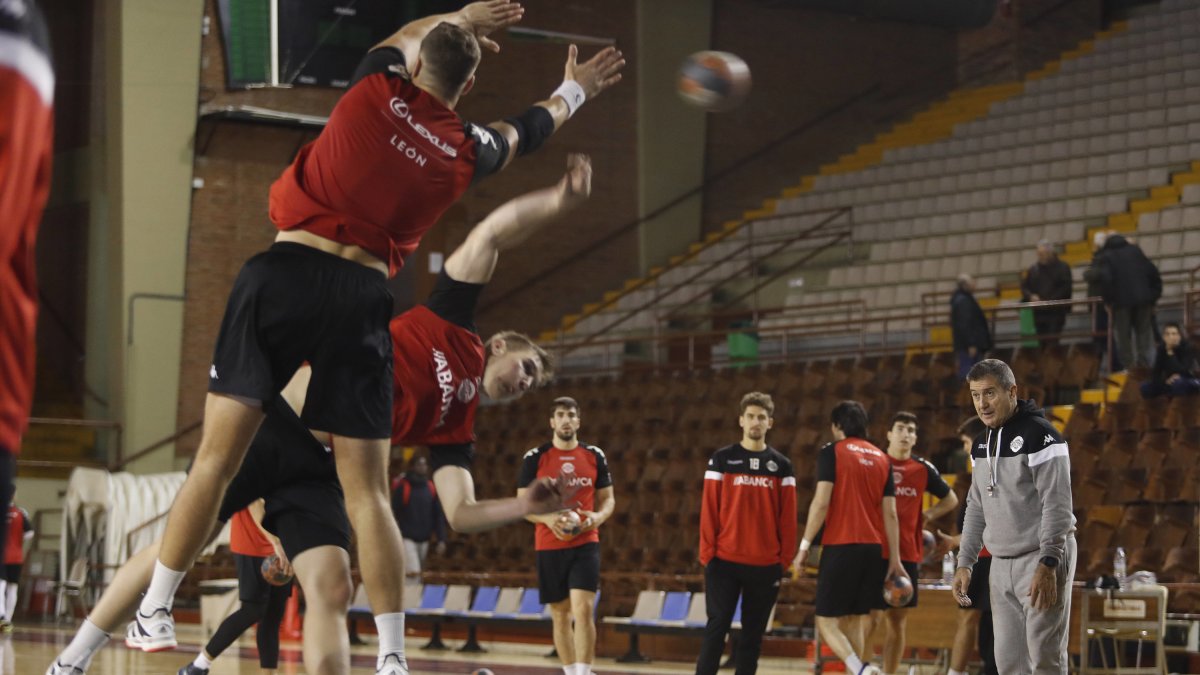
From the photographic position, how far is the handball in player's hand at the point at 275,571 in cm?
855

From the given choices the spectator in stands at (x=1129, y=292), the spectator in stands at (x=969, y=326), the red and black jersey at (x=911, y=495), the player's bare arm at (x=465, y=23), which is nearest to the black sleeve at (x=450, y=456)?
the player's bare arm at (x=465, y=23)

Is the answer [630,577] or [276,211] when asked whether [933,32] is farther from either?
Answer: [276,211]

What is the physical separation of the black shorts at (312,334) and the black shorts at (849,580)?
6184 millimetres

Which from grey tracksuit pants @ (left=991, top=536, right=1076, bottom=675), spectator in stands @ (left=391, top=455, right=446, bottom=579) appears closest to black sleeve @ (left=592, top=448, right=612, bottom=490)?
grey tracksuit pants @ (left=991, top=536, right=1076, bottom=675)

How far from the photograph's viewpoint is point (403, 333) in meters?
6.11

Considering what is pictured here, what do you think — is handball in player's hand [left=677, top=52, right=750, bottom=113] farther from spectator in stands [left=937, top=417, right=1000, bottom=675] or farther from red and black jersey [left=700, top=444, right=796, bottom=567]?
spectator in stands [left=937, top=417, right=1000, bottom=675]

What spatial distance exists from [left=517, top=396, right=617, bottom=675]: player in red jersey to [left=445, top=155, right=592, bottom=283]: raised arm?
4.33 m

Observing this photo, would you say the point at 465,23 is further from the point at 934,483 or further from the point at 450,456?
the point at 934,483

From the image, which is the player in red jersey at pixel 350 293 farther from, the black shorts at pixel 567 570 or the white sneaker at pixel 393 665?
the black shorts at pixel 567 570

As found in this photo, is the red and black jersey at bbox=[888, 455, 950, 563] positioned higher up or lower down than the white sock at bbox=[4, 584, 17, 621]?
higher up

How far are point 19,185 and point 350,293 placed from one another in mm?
2359

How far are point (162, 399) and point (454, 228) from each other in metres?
5.04

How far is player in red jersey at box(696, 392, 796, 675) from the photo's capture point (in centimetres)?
959

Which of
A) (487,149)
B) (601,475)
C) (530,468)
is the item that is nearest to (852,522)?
(601,475)
